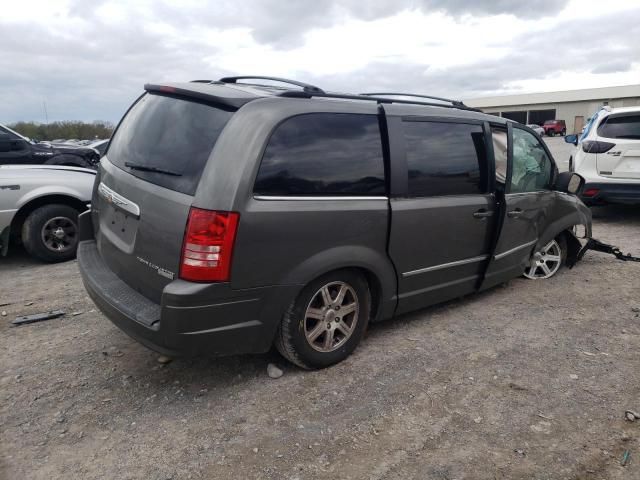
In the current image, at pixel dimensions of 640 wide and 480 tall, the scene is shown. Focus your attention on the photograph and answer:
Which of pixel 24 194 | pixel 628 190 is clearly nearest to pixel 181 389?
pixel 24 194

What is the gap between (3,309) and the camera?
14.7 feet

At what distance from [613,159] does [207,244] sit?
6.98m

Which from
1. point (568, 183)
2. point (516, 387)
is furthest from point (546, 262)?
point (516, 387)

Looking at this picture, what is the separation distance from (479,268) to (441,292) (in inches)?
18.9

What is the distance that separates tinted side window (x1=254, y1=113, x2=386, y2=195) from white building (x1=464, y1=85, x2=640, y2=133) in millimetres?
54202

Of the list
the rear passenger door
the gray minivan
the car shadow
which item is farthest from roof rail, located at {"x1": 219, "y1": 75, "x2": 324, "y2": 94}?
the car shadow

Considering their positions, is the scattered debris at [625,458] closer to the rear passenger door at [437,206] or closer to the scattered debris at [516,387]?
the scattered debris at [516,387]

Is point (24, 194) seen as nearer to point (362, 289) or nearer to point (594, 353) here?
point (362, 289)

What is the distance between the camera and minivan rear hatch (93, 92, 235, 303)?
281 centimetres

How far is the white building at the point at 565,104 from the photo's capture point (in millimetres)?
54688

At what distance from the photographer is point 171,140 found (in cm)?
305

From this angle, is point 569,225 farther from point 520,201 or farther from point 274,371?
point 274,371

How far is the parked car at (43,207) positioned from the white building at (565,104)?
5297 centimetres

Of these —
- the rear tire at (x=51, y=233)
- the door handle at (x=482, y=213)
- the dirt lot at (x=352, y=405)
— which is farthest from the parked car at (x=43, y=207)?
the door handle at (x=482, y=213)
